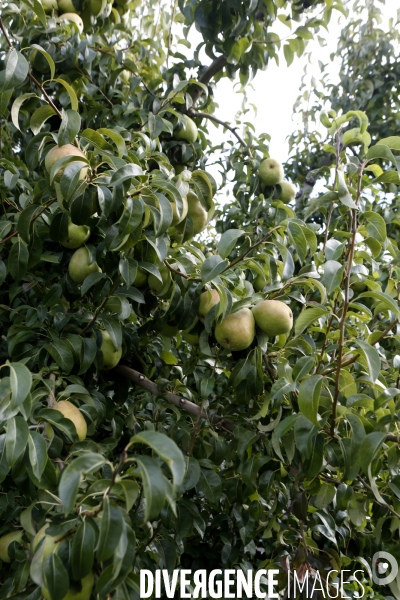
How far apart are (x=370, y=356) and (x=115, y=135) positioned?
0.67 m

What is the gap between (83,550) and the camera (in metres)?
0.70

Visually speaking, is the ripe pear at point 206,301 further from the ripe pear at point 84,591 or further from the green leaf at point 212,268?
the ripe pear at point 84,591

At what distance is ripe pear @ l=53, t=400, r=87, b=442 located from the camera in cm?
114

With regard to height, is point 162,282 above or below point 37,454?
above

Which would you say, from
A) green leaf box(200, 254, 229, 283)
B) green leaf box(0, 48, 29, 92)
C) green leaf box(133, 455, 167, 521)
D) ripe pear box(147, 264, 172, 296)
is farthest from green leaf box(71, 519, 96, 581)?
green leaf box(0, 48, 29, 92)

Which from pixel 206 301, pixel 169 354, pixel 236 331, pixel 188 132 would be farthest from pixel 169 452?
pixel 188 132

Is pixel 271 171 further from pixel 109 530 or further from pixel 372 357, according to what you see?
pixel 109 530

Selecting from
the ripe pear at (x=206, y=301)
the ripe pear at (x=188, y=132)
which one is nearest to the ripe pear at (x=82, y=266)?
the ripe pear at (x=206, y=301)

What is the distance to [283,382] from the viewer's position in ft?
3.60

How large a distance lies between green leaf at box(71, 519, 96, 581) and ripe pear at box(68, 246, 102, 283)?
2.19 feet

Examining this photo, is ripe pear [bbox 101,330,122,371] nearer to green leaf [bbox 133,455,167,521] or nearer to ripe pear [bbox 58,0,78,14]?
green leaf [bbox 133,455,167,521]

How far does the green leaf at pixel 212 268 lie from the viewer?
1058 mm

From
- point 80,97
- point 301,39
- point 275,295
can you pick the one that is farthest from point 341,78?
point 275,295

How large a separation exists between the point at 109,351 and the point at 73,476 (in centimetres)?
69
